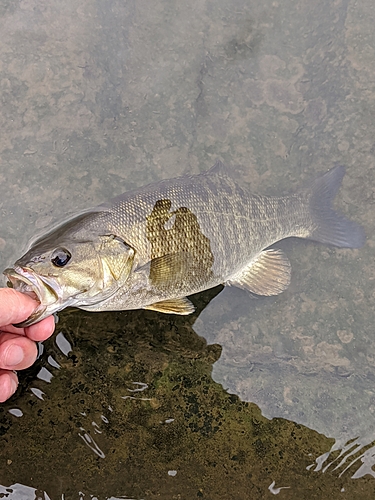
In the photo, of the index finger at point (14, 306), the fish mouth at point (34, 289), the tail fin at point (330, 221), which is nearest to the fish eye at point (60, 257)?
the fish mouth at point (34, 289)

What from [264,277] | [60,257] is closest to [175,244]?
[60,257]

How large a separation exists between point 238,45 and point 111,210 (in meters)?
2.03

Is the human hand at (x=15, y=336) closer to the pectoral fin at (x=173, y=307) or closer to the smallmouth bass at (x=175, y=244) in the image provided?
the smallmouth bass at (x=175, y=244)

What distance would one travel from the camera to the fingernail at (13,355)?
2531mm

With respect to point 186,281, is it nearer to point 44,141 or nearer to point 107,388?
point 107,388

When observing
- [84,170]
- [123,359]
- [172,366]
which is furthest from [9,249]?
[172,366]

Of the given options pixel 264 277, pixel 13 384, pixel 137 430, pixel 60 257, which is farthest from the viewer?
pixel 264 277

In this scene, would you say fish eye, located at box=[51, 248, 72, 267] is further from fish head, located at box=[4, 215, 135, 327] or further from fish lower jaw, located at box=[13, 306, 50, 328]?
fish lower jaw, located at box=[13, 306, 50, 328]

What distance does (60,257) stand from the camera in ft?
7.98

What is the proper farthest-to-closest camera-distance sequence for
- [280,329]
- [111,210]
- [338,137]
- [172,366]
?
[338,137], [280,329], [172,366], [111,210]

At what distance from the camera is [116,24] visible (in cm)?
359

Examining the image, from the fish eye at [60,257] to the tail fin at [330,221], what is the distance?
1988mm

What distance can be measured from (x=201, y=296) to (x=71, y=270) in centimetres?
123

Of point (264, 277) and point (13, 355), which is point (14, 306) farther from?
point (264, 277)
